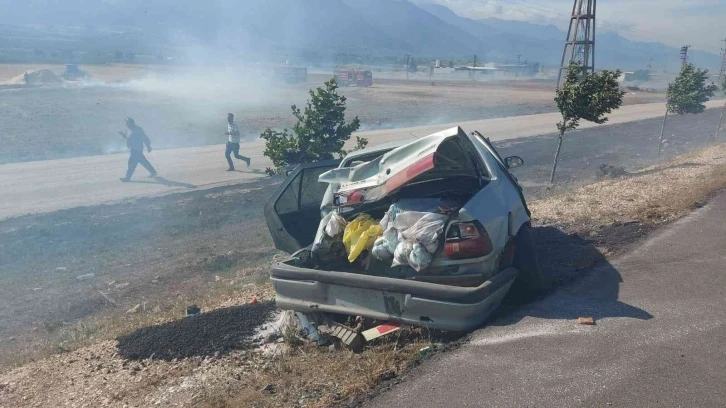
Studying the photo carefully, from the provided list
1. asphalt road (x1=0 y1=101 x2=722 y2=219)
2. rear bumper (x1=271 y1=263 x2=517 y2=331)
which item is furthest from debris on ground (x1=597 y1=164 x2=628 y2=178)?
rear bumper (x1=271 y1=263 x2=517 y2=331)

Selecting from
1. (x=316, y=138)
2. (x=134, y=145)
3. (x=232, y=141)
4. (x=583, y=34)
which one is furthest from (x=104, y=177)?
(x=583, y=34)

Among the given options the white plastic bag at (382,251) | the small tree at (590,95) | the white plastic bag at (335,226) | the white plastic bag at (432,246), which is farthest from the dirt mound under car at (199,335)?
the small tree at (590,95)

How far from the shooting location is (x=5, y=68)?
58281 millimetres

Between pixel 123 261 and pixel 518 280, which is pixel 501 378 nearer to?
pixel 518 280

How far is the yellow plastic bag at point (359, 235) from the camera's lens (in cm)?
491

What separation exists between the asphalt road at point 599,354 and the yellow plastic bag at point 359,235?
1141 mm

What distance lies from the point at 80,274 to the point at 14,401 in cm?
494

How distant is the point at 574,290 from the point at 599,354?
138 centimetres

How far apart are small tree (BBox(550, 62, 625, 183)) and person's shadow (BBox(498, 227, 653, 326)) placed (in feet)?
24.5

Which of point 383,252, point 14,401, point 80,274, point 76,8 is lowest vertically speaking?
point 80,274

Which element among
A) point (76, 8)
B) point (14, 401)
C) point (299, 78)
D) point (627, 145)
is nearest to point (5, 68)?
point (299, 78)

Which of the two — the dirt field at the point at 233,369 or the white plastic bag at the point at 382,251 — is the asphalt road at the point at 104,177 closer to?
the dirt field at the point at 233,369

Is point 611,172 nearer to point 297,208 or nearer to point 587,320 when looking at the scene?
point 297,208

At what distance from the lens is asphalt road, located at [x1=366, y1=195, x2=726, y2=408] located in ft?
11.6
